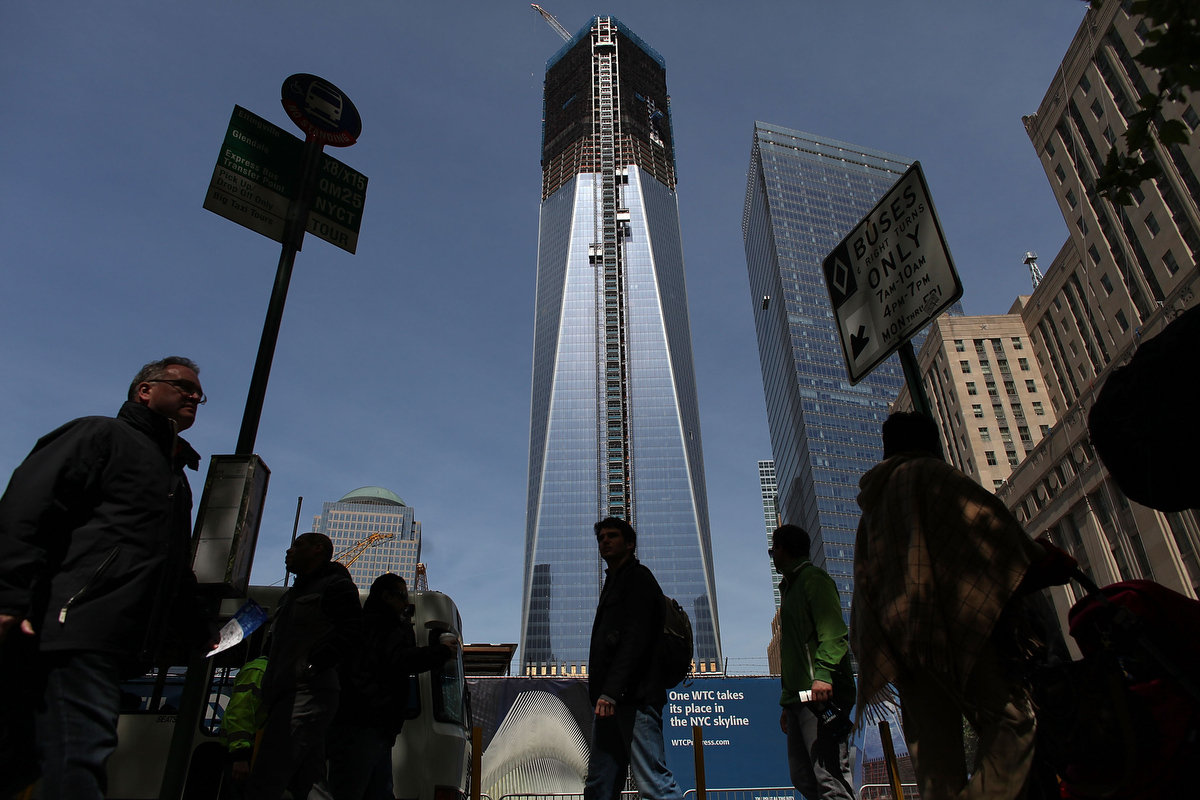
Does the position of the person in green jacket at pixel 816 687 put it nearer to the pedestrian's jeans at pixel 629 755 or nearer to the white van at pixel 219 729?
the pedestrian's jeans at pixel 629 755

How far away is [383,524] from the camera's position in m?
192

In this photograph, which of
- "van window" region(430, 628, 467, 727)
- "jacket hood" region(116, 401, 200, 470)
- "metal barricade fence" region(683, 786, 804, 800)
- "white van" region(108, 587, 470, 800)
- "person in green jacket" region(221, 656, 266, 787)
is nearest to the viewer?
"jacket hood" region(116, 401, 200, 470)

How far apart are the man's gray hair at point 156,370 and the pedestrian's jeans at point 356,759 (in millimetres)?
2423

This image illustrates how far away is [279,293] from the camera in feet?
14.5

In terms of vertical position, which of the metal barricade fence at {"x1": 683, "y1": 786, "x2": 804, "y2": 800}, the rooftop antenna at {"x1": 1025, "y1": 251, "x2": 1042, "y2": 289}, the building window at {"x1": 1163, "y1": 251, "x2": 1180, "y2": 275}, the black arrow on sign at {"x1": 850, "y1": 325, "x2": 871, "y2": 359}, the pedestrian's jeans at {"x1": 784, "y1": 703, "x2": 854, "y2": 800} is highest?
the rooftop antenna at {"x1": 1025, "y1": 251, "x2": 1042, "y2": 289}

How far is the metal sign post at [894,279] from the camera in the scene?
126 inches

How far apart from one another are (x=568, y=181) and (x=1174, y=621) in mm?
145469

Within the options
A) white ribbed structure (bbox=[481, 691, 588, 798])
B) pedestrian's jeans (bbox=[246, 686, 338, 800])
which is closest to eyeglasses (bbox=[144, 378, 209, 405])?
pedestrian's jeans (bbox=[246, 686, 338, 800])

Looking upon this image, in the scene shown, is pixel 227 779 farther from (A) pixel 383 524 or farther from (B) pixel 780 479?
(A) pixel 383 524

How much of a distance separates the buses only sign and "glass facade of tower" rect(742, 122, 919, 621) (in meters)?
105

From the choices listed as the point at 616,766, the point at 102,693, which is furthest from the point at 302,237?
the point at 616,766

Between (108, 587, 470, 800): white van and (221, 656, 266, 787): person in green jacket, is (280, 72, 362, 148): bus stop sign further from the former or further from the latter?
(221, 656, 266, 787): person in green jacket

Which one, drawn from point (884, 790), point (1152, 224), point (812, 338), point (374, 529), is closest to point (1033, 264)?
point (812, 338)

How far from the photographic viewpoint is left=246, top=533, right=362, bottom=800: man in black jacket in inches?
139
